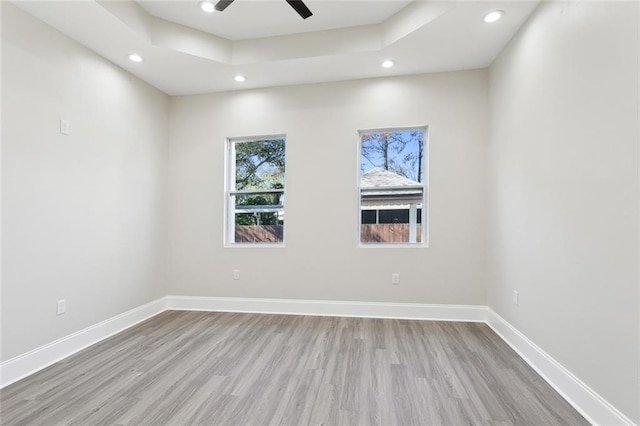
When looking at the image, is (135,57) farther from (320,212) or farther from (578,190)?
(578,190)

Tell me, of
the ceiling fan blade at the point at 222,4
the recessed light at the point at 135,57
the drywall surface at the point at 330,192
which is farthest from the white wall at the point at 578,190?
the recessed light at the point at 135,57

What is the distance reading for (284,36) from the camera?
311cm

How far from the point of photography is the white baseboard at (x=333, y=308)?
11.0 ft

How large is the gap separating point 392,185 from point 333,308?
Answer: 1640 mm

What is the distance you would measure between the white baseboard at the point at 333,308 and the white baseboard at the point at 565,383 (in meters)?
0.57

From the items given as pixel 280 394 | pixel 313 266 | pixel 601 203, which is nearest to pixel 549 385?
pixel 601 203

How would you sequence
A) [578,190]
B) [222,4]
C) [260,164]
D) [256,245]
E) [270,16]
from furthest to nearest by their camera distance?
1. [260,164]
2. [256,245]
3. [270,16]
4. [222,4]
5. [578,190]

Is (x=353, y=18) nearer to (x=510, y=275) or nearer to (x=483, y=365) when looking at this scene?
(x=510, y=275)

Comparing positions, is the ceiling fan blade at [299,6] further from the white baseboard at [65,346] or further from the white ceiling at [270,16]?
the white baseboard at [65,346]

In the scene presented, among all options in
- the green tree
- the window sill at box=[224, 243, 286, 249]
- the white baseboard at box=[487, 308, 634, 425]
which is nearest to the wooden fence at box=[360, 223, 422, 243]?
the green tree

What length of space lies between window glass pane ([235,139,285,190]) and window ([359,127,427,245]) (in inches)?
41.4

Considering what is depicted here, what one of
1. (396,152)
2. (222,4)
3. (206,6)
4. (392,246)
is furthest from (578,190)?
(206,6)

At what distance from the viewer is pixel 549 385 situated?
2.05m

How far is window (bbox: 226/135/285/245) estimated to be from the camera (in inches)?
151
